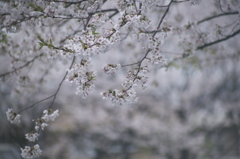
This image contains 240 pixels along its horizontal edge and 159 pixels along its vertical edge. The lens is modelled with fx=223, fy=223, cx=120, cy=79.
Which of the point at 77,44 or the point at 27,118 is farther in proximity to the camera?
the point at 27,118

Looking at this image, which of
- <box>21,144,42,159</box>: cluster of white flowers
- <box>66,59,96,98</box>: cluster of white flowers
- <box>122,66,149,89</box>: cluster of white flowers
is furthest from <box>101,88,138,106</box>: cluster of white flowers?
<box>21,144,42,159</box>: cluster of white flowers

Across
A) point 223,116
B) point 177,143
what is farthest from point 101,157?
point 223,116

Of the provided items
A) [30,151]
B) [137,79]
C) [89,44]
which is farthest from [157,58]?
[30,151]

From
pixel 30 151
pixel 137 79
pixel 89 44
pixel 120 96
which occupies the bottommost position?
pixel 30 151

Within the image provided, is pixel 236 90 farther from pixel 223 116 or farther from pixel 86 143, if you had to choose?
pixel 86 143

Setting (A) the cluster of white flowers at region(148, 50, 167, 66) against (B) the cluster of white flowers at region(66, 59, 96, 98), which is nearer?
(B) the cluster of white flowers at region(66, 59, 96, 98)

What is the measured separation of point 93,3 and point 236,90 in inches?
380

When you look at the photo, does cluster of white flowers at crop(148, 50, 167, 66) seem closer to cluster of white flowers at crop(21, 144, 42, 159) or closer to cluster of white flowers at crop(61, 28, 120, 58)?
cluster of white flowers at crop(61, 28, 120, 58)

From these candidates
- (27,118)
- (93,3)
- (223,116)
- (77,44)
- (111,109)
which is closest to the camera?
(77,44)

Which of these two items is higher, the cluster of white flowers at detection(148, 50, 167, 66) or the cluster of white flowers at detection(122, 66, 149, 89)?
the cluster of white flowers at detection(148, 50, 167, 66)

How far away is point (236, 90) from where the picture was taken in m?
10.3

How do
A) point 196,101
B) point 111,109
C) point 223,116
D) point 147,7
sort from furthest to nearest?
point 111,109, point 196,101, point 223,116, point 147,7

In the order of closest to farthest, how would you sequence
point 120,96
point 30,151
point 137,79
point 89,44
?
point 89,44, point 120,96, point 137,79, point 30,151

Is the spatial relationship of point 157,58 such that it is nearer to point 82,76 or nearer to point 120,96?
point 120,96
